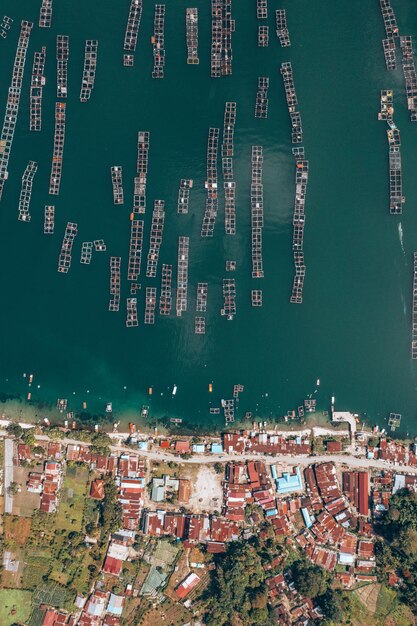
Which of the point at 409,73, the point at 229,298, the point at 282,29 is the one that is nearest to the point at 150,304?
the point at 229,298

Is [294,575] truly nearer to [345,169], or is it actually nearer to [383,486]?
[383,486]

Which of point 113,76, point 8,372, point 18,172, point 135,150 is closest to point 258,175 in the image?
point 135,150

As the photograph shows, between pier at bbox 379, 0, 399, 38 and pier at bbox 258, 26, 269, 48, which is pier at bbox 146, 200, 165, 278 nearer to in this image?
pier at bbox 258, 26, 269, 48

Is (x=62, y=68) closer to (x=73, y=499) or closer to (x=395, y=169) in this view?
(x=395, y=169)

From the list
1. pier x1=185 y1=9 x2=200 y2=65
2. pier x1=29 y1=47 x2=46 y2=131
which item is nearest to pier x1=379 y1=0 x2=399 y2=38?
pier x1=185 y1=9 x2=200 y2=65

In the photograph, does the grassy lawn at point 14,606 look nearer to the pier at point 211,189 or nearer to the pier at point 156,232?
the pier at point 156,232

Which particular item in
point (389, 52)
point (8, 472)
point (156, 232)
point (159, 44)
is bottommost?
point (8, 472)
